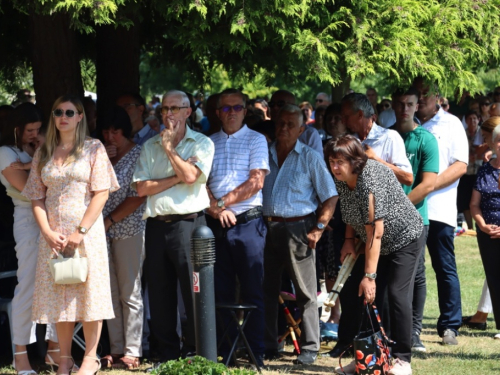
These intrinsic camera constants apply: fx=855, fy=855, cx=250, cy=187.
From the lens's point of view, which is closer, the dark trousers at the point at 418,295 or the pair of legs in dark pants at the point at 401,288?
the pair of legs in dark pants at the point at 401,288

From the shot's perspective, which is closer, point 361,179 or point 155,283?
point 361,179

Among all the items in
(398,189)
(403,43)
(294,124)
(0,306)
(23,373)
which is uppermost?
(403,43)

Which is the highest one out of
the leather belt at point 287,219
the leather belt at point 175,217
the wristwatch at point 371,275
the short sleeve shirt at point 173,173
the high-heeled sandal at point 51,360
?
the short sleeve shirt at point 173,173

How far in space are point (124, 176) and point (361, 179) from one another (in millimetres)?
2101

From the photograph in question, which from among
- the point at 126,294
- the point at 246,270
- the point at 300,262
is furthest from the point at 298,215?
the point at 126,294

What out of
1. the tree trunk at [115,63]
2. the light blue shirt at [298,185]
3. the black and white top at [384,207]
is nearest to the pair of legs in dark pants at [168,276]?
the light blue shirt at [298,185]

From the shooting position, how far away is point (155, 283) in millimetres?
7145

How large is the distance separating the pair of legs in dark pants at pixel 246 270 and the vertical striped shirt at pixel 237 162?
21 cm

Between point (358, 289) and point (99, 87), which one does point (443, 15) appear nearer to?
point (358, 289)

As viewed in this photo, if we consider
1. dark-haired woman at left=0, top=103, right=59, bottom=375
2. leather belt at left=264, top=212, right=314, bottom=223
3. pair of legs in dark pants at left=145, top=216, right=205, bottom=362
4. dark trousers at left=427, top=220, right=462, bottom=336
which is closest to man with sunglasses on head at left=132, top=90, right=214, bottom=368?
pair of legs in dark pants at left=145, top=216, right=205, bottom=362

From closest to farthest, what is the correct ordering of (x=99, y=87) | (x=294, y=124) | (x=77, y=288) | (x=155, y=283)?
1. (x=77, y=288)
2. (x=155, y=283)
3. (x=294, y=124)
4. (x=99, y=87)

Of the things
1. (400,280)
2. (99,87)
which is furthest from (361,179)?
(99,87)

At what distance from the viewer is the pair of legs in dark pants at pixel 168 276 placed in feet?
22.9

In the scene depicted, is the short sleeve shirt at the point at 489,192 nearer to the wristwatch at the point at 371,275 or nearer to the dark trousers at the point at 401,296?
the dark trousers at the point at 401,296
